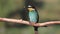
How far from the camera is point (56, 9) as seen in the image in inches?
95.4

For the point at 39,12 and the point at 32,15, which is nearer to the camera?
the point at 32,15

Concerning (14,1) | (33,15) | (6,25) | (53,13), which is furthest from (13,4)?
(33,15)

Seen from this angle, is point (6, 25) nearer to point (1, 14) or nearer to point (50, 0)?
point (1, 14)

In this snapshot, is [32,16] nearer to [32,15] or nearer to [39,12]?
[32,15]

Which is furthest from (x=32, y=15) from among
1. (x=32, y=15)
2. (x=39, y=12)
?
(x=39, y=12)

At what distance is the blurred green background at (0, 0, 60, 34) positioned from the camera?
2389 millimetres

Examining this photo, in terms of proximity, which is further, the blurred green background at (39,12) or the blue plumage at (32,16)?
the blurred green background at (39,12)

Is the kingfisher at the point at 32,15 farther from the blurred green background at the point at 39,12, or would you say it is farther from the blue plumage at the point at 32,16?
the blurred green background at the point at 39,12

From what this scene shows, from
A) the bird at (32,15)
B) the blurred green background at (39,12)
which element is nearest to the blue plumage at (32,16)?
the bird at (32,15)

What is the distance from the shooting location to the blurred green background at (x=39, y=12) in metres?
2.39

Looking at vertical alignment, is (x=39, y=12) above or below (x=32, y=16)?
below

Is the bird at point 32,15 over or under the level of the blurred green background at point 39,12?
over

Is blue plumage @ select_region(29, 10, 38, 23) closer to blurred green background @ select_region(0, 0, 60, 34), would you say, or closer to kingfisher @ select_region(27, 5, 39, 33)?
kingfisher @ select_region(27, 5, 39, 33)

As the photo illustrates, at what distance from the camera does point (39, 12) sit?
243cm
